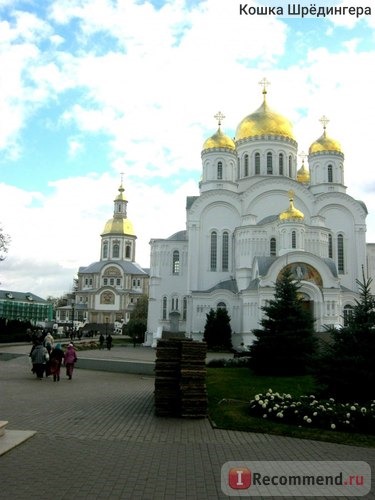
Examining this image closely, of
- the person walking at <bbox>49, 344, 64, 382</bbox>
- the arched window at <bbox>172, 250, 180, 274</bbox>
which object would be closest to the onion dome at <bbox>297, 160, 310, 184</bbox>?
the arched window at <bbox>172, 250, 180, 274</bbox>

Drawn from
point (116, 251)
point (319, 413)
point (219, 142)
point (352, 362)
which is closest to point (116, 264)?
point (116, 251)

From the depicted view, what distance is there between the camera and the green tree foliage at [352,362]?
38.6 feet

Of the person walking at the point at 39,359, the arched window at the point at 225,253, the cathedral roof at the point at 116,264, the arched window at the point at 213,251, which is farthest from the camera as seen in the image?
the cathedral roof at the point at 116,264

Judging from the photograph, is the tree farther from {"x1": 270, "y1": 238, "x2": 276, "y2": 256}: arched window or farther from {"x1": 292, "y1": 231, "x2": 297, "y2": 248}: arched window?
{"x1": 270, "y1": 238, "x2": 276, "y2": 256}: arched window

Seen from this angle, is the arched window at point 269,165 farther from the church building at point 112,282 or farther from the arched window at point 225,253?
the church building at point 112,282

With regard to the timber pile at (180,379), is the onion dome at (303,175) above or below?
above

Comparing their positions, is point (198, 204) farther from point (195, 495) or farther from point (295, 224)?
point (195, 495)

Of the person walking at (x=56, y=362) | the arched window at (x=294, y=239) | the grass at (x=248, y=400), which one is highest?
the arched window at (x=294, y=239)

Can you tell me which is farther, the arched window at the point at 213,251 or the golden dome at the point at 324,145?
the golden dome at the point at 324,145

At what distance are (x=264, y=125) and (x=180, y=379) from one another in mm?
36113

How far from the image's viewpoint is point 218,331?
3575 centimetres

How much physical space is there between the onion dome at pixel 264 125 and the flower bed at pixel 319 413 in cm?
3564

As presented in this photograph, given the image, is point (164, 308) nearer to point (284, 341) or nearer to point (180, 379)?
point (284, 341)

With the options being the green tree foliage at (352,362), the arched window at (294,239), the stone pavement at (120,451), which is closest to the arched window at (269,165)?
the arched window at (294,239)
